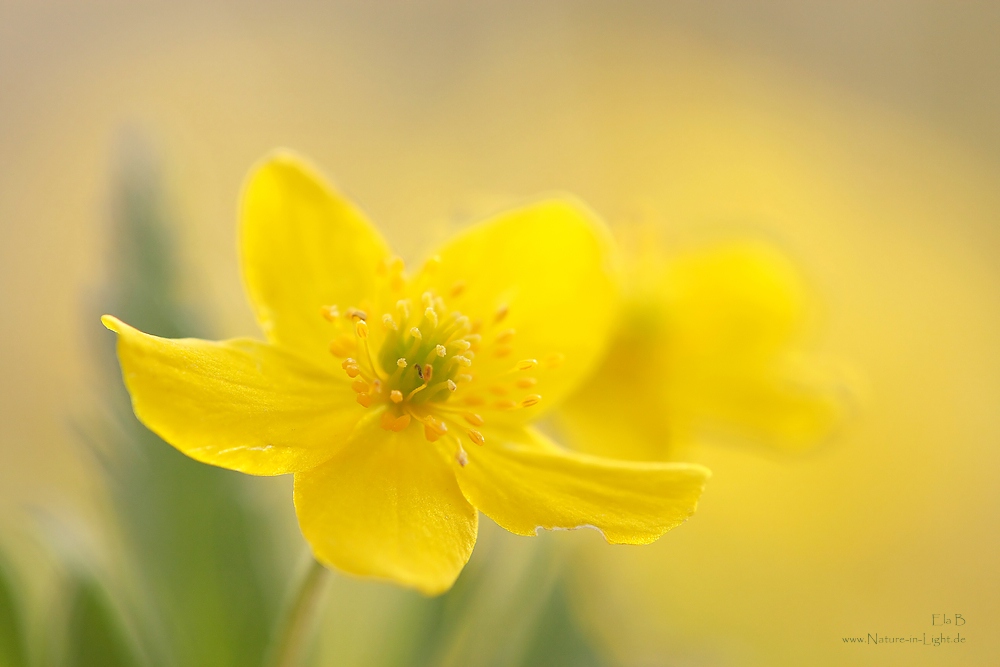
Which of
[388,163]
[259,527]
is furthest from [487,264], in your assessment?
[388,163]

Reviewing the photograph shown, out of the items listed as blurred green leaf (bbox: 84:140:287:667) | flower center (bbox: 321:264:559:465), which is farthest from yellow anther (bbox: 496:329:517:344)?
blurred green leaf (bbox: 84:140:287:667)

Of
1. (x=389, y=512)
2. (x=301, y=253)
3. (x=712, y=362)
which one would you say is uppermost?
(x=301, y=253)

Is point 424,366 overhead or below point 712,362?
overhead

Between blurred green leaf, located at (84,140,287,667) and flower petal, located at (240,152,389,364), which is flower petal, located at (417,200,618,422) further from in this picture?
blurred green leaf, located at (84,140,287,667)

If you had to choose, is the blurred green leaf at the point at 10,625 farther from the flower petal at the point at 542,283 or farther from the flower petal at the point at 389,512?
the flower petal at the point at 542,283

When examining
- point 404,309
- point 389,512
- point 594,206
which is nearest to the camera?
point 389,512

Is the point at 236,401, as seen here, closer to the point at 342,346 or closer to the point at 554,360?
the point at 342,346

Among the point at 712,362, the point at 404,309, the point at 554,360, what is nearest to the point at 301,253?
the point at 404,309
